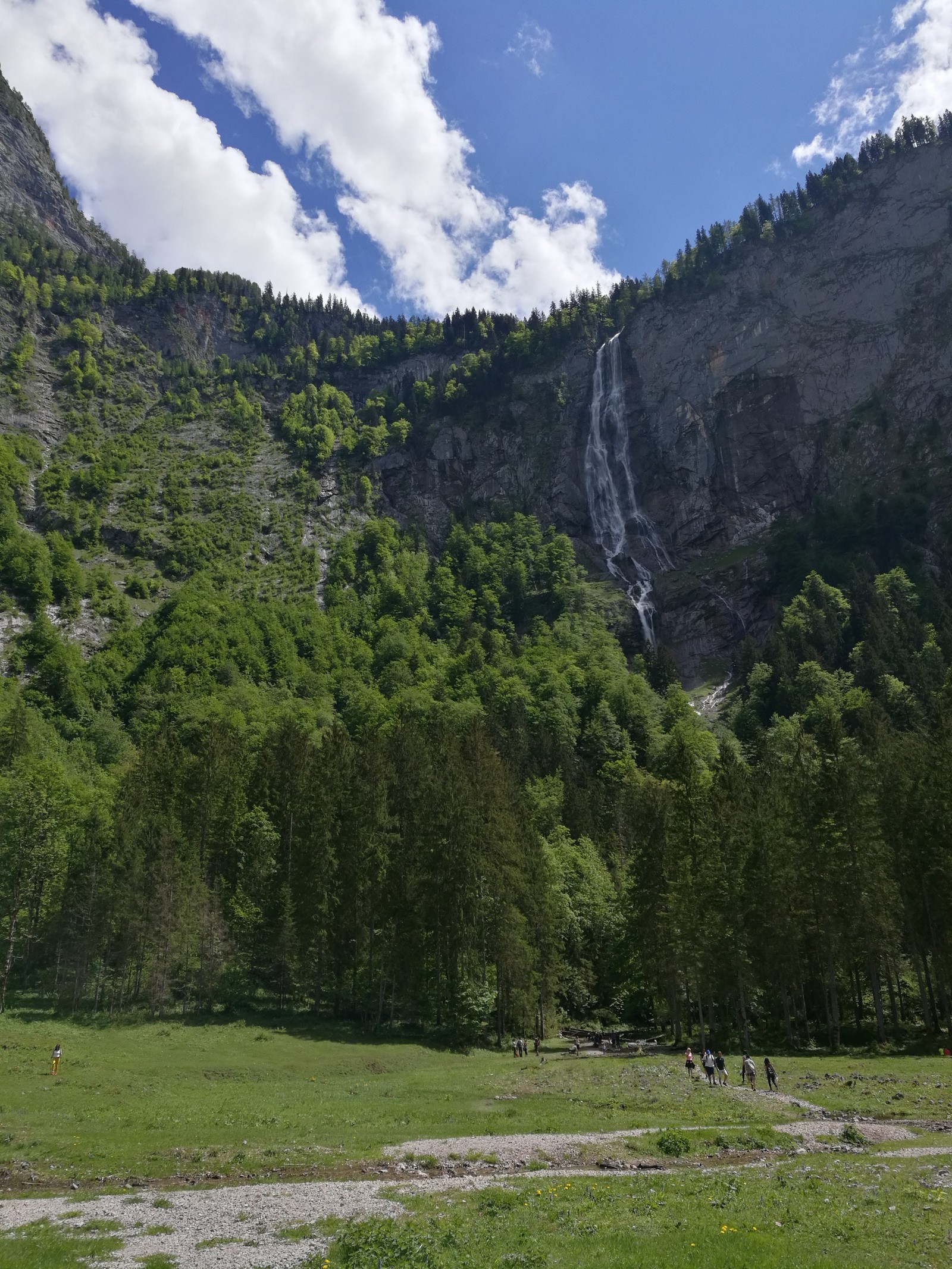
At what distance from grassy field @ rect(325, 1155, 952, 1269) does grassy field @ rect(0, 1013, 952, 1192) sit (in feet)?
22.2

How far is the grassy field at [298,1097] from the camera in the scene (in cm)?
2284

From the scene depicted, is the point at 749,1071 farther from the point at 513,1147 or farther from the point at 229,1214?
the point at 229,1214

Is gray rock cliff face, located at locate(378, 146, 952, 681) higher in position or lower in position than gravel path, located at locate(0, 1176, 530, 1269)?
higher

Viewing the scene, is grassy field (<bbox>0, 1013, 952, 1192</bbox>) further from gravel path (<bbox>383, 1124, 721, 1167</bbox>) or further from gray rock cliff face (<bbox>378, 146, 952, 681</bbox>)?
gray rock cliff face (<bbox>378, 146, 952, 681</bbox>)

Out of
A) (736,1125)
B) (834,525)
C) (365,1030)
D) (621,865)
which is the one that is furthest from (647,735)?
(736,1125)

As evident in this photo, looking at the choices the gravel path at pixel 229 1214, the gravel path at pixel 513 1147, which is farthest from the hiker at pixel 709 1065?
the gravel path at pixel 229 1214

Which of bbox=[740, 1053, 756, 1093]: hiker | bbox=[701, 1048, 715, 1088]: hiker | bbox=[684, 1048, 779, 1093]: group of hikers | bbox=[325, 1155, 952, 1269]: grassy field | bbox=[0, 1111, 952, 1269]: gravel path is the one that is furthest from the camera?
bbox=[701, 1048, 715, 1088]: hiker

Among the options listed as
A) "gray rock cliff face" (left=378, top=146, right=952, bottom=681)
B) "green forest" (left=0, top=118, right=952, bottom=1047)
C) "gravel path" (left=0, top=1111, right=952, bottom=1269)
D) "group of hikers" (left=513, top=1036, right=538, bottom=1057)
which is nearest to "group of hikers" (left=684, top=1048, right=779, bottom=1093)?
"gravel path" (left=0, top=1111, right=952, bottom=1269)

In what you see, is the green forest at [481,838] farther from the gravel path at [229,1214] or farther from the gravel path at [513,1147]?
the gravel path at [229,1214]

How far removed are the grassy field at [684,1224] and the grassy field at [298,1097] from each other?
6.76 m

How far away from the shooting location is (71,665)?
408ft

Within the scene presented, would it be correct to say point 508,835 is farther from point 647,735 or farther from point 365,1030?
point 647,735

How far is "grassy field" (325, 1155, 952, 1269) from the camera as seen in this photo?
13.9m

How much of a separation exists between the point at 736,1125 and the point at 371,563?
169383 mm
